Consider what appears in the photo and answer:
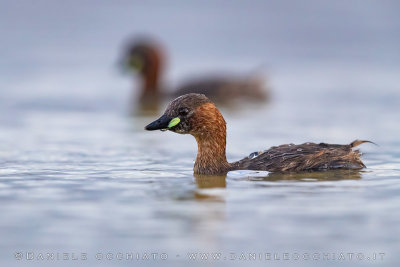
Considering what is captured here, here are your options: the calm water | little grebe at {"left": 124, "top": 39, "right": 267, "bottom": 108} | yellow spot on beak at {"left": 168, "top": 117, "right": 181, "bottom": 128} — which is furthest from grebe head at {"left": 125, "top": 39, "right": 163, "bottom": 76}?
yellow spot on beak at {"left": 168, "top": 117, "right": 181, "bottom": 128}

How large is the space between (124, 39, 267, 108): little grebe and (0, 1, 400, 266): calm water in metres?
0.59

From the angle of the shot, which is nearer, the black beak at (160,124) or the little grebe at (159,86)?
the black beak at (160,124)

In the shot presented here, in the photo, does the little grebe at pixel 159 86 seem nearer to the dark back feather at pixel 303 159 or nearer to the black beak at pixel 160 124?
the dark back feather at pixel 303 159

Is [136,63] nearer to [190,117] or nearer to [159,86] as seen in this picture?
[159,86]

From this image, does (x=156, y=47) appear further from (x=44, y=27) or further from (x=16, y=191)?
(x=16, y=191)

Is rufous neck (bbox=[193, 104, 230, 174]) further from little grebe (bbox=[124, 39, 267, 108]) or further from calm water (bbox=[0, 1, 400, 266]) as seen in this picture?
little grebe (bbox=[124, 39, 267, 108])

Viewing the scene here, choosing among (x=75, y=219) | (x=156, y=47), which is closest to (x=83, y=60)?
(x=156, y=47)

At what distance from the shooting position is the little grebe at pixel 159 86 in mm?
19666

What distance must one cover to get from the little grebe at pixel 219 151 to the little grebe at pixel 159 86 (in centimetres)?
832

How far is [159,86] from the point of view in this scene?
21016 mm

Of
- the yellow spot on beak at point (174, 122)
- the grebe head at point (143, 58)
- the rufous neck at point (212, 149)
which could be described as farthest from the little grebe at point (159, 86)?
the yellow spot on beak at point (174, 122)

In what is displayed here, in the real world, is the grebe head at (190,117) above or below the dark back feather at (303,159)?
above

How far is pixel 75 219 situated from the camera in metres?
8.37

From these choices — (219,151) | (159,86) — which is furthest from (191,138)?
(159,86)
